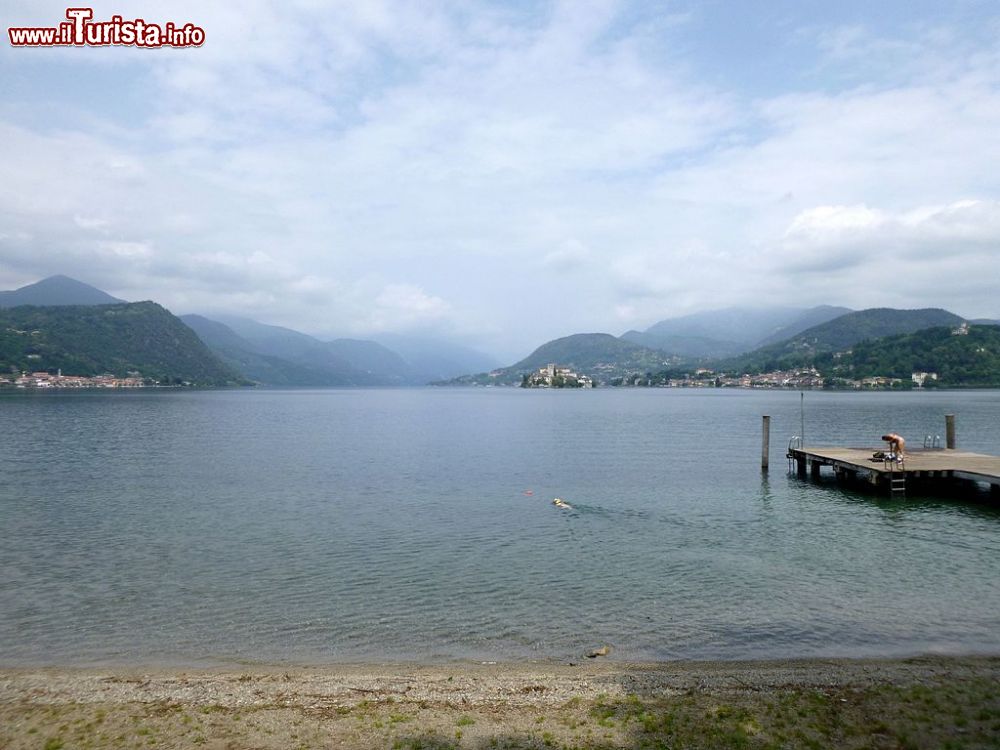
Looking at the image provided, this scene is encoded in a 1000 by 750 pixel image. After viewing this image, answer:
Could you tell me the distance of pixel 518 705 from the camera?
11.4m

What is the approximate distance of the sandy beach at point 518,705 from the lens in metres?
10.0

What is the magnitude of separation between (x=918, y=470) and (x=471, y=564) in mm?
27473

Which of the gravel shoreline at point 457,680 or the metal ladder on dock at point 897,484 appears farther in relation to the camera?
the metal ladder on dock at point 897,484

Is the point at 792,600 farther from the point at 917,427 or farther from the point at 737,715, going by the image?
the point at 917,427

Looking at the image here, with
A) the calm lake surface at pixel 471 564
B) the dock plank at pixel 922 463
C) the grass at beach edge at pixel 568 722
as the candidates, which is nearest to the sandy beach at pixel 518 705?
the grass at beach edge at pixel 568 722

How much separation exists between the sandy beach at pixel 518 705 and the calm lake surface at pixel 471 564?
3.61 ft

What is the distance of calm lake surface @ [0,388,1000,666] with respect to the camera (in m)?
15.5

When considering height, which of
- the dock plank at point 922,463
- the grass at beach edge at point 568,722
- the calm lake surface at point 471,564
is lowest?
the calm lake surface at point 471,564

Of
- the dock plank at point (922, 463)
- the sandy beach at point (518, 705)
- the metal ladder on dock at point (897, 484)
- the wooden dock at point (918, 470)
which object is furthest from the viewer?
the metal ladder on dock at point (897, 484)

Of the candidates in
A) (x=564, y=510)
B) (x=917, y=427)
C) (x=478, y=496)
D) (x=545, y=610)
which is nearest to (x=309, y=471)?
(x=478, y=496)

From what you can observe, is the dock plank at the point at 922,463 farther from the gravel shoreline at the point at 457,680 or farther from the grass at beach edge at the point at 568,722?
the grass at beach edge at the point at 568,722

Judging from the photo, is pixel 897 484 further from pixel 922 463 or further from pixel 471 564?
pixel 471 564

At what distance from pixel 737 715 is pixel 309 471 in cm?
3877

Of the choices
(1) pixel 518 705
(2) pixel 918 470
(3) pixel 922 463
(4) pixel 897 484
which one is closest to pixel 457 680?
(1) pixel 518 705
